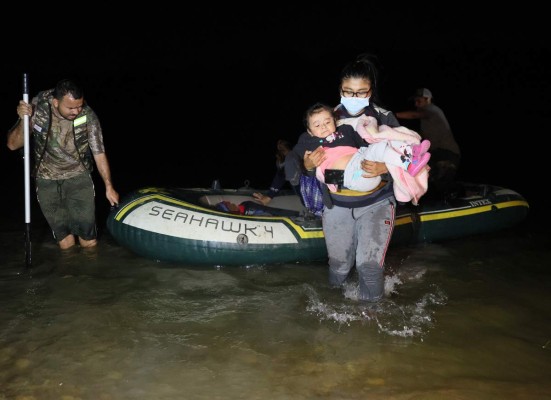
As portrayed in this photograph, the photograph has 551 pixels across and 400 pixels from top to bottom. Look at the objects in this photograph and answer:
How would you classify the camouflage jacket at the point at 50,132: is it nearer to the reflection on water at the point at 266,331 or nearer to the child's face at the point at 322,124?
the reflection on water at the point at 266,331

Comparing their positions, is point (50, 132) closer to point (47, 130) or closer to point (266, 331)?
point (47, 130)

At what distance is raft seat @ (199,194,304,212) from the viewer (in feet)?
21.3

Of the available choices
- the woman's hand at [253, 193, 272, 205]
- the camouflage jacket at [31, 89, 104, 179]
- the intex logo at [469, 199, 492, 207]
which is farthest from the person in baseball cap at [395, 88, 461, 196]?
the camouflage jacket at [31, 89, 104, 179]

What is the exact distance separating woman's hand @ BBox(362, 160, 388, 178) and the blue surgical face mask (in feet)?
1.35

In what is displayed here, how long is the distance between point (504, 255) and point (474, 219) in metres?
0.63

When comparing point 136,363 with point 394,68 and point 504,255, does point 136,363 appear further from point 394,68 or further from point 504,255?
point 394,68

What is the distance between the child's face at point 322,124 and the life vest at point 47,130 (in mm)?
2566

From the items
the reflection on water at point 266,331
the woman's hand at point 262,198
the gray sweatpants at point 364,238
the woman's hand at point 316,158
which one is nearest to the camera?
the reflection on water at point 266,331

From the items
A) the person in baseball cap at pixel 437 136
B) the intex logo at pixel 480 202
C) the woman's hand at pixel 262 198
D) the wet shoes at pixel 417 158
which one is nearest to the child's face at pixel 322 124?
the wet shoes at pixel 417 158

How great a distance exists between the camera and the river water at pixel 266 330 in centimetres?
347

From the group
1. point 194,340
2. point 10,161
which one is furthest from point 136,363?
point 10,161

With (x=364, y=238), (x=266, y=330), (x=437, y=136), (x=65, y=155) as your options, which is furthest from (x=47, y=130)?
(x=437, y=136)

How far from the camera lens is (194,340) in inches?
159

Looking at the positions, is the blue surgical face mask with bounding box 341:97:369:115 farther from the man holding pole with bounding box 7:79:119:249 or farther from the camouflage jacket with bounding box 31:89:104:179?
the camouflage jacket with bounding box 31:89:104:179
